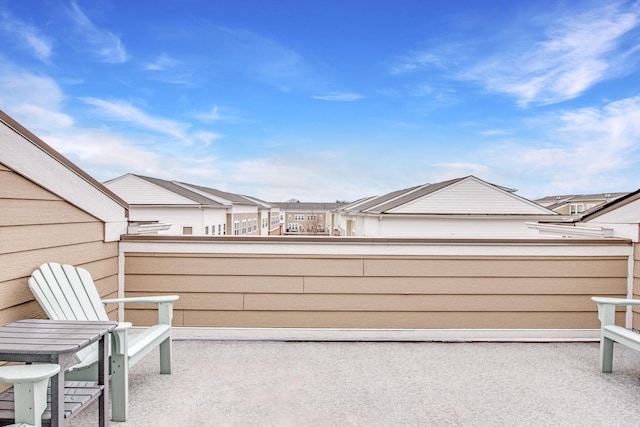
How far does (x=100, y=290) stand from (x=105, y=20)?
5.07 meters

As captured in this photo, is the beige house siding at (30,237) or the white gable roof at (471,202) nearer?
the beige house siding at (30,237)

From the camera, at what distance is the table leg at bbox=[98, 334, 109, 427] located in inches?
76.4

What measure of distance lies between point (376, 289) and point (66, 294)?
2.48 meters

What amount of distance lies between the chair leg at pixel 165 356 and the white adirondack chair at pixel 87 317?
0.16 m

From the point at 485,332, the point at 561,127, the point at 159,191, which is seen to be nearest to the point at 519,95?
the point at 561,127

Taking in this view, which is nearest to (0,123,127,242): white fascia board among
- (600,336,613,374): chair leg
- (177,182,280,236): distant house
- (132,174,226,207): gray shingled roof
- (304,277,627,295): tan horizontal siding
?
(304,277,627,295): tan horizontal siding

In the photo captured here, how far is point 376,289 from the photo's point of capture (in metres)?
3.57

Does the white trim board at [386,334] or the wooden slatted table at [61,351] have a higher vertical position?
the wooden slatted table at [61,351]

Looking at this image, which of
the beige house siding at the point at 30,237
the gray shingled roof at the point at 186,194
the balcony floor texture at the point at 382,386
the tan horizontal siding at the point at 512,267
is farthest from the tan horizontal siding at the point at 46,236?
the gray shingled roof at the point at 186,194

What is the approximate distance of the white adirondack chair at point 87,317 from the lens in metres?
2.07

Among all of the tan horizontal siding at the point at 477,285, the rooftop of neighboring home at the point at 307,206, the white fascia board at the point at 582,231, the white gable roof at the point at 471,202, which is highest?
the rooftop of neighboring home at the point at 307,206

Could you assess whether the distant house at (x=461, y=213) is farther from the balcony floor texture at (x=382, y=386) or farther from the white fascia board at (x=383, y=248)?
the balcony floor texture at (x=382, y=386)

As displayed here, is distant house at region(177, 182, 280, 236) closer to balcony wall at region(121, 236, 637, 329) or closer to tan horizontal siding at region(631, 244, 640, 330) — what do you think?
balcony wall at region(121, 236, 637, 329)

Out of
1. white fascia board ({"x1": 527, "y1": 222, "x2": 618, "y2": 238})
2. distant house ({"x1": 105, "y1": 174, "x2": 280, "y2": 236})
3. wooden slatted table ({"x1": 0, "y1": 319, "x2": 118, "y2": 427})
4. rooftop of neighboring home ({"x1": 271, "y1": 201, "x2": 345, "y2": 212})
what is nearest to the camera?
wooden slatted table ({"x1": 0, "y1": 319, "x2": 118, "y2": 427})
